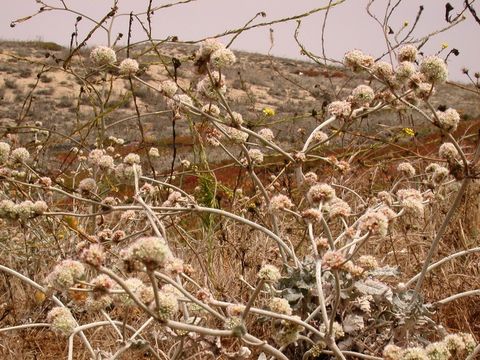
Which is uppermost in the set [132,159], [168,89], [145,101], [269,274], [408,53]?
[408,53]

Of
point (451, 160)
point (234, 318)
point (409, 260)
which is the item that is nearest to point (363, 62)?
point (451, 160)

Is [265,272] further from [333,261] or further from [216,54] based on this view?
[216,54]

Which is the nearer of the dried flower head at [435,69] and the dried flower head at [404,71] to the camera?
the dried flower head at [435,69]

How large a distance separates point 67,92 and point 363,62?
97.6 ft

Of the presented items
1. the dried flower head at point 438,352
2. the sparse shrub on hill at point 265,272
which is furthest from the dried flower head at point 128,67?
the dried flower head at point 438,352

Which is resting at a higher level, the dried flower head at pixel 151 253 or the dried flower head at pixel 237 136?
the dried flower head at pixel 237 136

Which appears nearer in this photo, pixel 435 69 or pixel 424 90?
pixel 435 69

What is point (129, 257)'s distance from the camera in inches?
64.2

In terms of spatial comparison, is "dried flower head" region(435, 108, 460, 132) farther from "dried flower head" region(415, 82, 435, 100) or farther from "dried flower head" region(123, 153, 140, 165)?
"dried flower head" region(123, 153, 140, 165)

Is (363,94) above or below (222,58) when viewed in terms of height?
below

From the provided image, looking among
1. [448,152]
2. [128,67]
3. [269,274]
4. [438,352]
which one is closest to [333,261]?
[269,274]

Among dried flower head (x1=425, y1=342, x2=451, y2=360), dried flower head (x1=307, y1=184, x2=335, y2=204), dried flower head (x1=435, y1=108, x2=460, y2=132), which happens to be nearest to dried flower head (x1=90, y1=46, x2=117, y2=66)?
dried flower head (x1=307, y1=184, x2=335, y2=204)

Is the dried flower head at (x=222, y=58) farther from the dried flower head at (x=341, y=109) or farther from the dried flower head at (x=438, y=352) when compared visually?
the dried flower head at (x=438, y=352)

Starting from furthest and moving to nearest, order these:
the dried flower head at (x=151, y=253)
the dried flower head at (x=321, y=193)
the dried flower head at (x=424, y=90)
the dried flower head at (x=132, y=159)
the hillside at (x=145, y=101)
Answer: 1. the hillside at (x=145, y=101)
2. the dried flower head at (x=132, y=159)
3. the dried flower head at (x=424, y=90)
4. the dried flower head at (x=321, y=193)
5. the dried flower head at (x=151, y=253)
